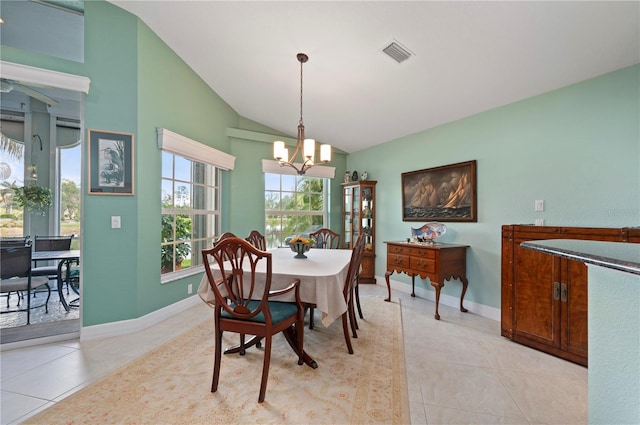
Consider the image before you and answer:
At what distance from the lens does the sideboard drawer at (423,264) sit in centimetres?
320

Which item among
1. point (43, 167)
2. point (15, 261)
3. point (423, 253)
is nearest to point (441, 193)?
point (423, 253)

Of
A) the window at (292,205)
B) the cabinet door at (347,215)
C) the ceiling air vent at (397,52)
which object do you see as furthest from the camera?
the cabinet door at (347,215)

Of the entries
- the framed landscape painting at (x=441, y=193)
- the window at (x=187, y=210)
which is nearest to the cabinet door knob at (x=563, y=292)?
the framed landscape painting at (x=441, y=193)

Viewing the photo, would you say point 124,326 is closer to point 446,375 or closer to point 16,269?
point 16,269

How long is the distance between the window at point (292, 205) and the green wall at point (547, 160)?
1.92 meters

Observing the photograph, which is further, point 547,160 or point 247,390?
point 547,160

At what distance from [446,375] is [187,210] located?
3363 millimetres

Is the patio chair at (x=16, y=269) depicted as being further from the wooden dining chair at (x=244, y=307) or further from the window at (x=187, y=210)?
the wooden dining chair at (x=244, y=307)

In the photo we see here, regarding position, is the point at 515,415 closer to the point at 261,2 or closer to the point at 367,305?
the point at 367,305

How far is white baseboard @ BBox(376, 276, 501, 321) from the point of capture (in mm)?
3114

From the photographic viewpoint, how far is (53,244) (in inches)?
140

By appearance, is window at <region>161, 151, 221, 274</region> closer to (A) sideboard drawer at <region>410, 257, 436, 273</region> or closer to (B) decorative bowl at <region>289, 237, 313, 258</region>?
(B) decorative bowl at <region>289, 237, 313, 258</region>

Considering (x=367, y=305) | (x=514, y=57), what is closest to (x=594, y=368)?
(x=514, y=57)

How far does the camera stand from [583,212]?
96.3 inches
